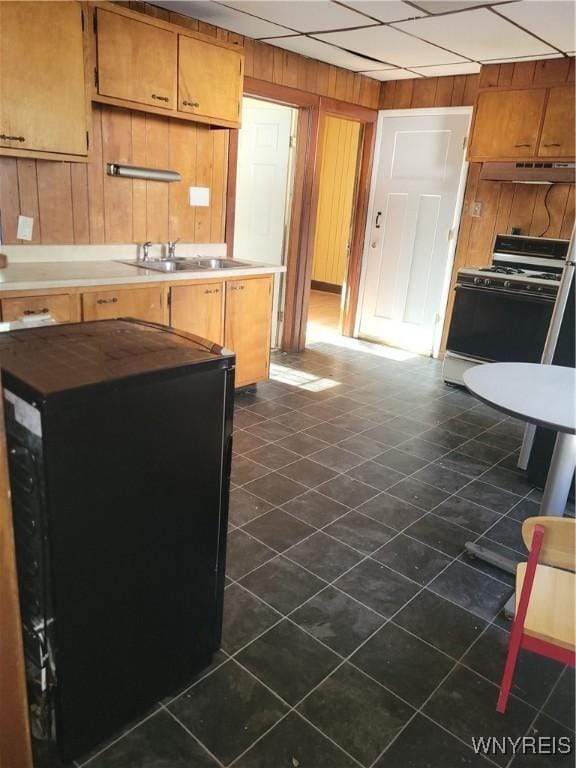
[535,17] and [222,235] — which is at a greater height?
[535,17]

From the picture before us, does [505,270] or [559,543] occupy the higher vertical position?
[505,270]

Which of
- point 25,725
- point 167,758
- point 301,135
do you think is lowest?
point 167,758

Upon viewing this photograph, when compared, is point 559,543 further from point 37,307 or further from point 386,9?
point 386,9

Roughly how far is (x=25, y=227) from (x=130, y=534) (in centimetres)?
241

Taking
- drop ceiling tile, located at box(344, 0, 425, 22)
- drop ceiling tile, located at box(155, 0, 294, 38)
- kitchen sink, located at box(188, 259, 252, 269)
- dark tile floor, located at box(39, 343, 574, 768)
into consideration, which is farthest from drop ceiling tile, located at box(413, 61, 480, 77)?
dark tile floor, located at box(39, 343, 574, 768)

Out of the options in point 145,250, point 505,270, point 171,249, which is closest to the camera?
point 145,250

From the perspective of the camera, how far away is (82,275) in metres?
2.95

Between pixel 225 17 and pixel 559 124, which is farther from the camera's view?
pixel 559 124

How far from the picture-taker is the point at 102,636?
4.56 feet

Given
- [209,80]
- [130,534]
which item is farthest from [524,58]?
[130,534]

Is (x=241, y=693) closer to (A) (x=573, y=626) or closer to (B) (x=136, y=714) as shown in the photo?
(B) (x=136, y=714)

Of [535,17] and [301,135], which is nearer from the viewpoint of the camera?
[535,17]

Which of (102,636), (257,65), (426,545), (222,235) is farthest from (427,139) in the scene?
(102,636)

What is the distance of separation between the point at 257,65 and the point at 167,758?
4.23m
